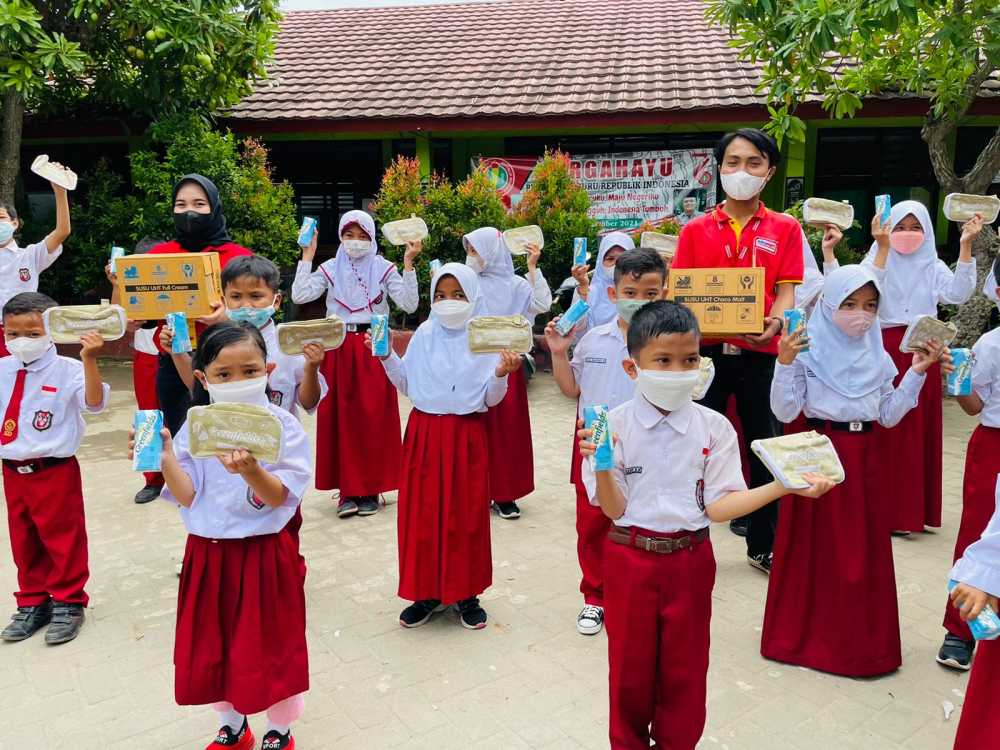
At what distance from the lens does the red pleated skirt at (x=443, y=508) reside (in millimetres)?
3879

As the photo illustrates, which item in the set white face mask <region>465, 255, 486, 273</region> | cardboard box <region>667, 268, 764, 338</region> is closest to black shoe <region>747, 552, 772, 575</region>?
cardboard box <region>667, 268, 764, 338</region>

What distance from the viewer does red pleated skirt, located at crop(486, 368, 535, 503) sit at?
5.57 m

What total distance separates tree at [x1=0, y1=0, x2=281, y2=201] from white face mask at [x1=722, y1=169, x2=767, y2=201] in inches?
281

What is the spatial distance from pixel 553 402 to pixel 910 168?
6.55 metres

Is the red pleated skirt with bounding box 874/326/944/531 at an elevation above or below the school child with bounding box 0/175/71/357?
below

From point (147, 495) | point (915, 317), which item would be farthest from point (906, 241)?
point (147, 495)

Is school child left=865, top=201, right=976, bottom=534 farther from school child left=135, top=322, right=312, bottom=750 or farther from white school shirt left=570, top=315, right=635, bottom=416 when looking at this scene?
school child left=135, top=322, right=312, bottom=750

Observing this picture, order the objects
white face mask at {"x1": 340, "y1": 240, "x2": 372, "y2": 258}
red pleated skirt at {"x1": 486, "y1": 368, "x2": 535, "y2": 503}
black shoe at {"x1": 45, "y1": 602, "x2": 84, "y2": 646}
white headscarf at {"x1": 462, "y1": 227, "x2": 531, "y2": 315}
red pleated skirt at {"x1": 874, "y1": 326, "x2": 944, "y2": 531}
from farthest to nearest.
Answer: white headscarf at {"x1": 462, "y1": 227, "x2": 531, "y2": 315} → white face mask at {"x1": 340, "y1": 240, "x2": 372, "y2": 258} → red pleated skirt at {"x1": 486, "y1": 368, "x2": 535, "y2": 503} → red pleated skirt at {"x1": 874, "y1": 326, "x2": 944, "y2": 531} → black shoe at {"x1": 45, "y1": 602, "x2": 84, "y2": 646}

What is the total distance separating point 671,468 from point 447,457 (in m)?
1.51

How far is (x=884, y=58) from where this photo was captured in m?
7.55

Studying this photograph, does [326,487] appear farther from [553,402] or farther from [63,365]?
[553,402]

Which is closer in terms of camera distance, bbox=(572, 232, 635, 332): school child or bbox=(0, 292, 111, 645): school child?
bbox=(0, 292, 111, 645): school child

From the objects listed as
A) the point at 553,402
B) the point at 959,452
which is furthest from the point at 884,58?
the point at 553,402

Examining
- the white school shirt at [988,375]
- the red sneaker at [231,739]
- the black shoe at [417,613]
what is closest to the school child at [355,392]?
the black shoe at [417,613]
